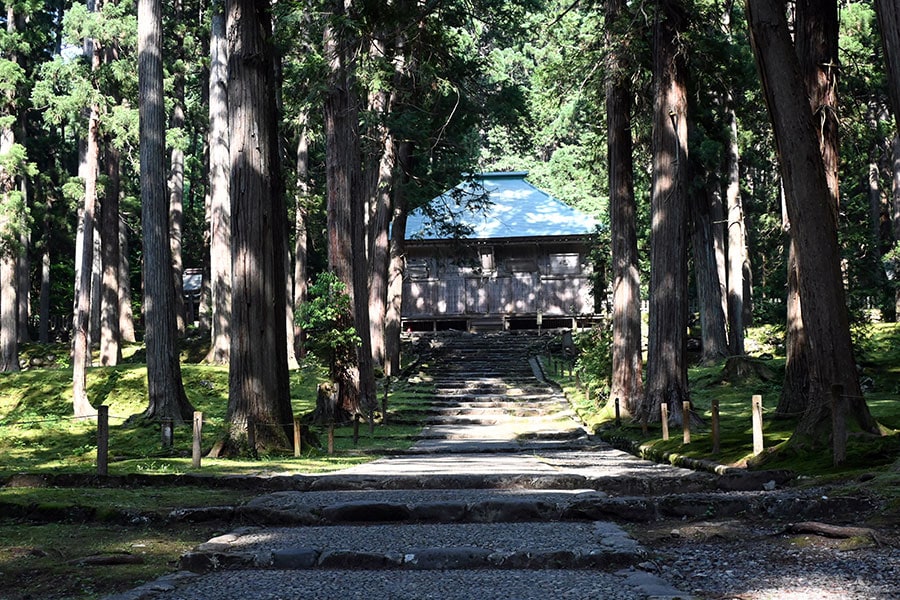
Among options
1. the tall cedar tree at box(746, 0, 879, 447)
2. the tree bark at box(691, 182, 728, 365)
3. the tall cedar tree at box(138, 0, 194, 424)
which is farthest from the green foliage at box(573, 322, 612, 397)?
the tall cedar tree at box(746, 0, 879, 447)

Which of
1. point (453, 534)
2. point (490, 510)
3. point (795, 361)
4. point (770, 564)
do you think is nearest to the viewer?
point (770, 564)

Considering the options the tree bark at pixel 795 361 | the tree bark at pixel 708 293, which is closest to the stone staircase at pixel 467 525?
the tree bark at pixel 795 361

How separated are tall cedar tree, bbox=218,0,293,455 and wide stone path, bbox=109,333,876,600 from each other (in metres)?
2.29

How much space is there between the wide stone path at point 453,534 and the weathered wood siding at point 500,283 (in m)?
27.4

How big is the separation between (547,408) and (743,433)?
11.3m

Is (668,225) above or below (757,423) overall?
above

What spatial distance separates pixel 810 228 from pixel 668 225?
7.06 m

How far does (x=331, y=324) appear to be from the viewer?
20.4 m

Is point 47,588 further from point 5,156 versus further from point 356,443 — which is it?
point 5,156

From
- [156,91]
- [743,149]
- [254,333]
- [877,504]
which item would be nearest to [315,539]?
[877,504]

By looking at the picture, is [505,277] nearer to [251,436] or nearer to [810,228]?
[251,436]

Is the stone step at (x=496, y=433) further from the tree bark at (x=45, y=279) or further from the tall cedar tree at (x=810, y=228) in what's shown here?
the tree bark at (x=45, y=279)

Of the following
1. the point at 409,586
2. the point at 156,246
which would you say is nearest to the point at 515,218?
the point at 156,246

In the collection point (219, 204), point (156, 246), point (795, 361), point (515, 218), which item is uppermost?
point (515, 218)
